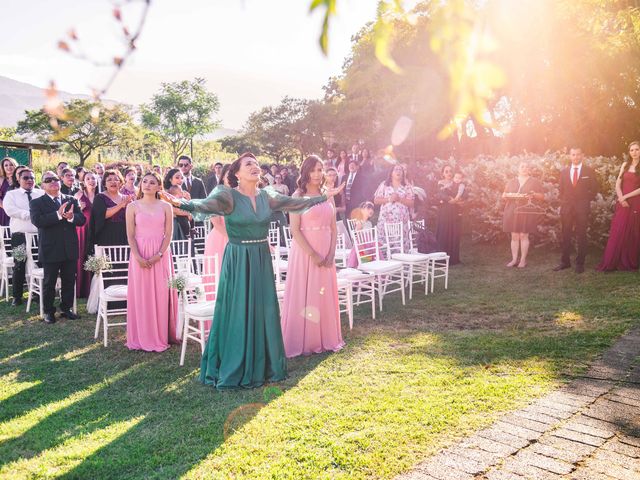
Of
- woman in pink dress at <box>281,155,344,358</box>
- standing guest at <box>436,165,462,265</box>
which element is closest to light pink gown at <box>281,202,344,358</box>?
woman in pink dress at <box>281,155,344,358</box>

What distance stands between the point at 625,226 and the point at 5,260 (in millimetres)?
9890

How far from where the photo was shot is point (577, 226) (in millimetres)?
9758

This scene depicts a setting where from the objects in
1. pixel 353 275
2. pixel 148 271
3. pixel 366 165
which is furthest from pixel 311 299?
pixel 366 165

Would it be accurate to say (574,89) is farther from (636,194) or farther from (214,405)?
(214,405)

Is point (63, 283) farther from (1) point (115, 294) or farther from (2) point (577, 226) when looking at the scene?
(2) point (577, 226)

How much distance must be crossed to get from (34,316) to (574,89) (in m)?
15.8

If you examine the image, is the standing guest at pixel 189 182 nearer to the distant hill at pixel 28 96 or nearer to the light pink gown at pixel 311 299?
the distant hill at pixel 28 96

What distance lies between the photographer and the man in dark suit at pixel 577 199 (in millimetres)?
9570

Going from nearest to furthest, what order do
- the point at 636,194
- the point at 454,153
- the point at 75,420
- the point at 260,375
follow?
the point at 75,420 → the point at 260,375 → the point at 636,194 → the point at 454,153

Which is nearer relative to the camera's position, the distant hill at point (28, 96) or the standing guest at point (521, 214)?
the distant hill at point (28, 96)

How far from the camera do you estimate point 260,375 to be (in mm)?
5062

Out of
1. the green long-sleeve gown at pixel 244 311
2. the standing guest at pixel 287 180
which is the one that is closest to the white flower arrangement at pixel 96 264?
the green long-sleeve gown at pixel 244 311

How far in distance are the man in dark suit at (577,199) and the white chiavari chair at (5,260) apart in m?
8.94

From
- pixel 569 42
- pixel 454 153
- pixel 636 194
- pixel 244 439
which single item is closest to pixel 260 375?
pixel 244 439
